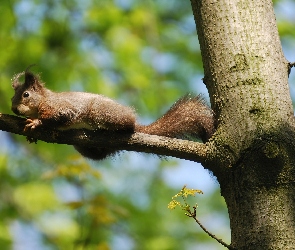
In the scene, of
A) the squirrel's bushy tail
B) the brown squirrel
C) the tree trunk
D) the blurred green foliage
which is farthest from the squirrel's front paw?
the blurred green foliage

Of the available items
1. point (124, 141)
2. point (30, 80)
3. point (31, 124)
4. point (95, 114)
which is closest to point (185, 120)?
point (95, 114)

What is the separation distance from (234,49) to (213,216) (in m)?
5.02

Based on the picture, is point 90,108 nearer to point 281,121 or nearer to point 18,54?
point 281,121

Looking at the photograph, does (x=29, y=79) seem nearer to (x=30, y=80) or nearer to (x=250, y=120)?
(x=30, y=80)

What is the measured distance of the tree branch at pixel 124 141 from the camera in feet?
7.63

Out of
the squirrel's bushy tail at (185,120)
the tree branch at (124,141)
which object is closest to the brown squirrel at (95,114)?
the squirrel's bushy tail at (185,120)

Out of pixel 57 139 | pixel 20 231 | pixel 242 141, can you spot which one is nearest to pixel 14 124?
pixel 57 139

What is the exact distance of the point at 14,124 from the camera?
2592 mm

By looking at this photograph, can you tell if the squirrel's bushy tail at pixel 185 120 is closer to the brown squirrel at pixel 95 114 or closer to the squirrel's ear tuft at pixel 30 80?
the brown squirrel at pixel 95 114

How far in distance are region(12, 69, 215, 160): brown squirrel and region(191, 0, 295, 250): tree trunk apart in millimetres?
421

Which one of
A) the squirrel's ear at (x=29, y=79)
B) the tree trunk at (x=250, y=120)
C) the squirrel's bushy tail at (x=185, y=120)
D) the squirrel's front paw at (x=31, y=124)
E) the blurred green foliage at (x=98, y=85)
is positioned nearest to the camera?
the tree trunk at (x=250, y=120)

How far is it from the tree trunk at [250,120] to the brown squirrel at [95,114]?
0.42 meters

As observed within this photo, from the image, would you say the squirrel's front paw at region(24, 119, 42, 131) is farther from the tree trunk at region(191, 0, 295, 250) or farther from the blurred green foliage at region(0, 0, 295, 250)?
the blurred green foliage at region(0, 0, 295, 250)

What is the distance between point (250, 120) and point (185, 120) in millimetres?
910
